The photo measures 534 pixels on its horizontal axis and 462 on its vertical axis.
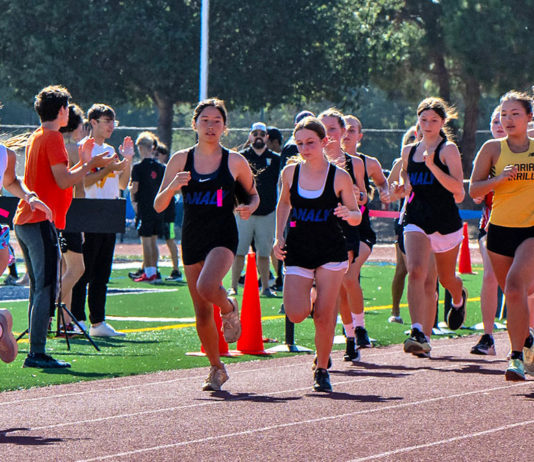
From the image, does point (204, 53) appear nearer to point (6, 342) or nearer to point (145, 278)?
point (145, 278)

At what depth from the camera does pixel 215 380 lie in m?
8.70

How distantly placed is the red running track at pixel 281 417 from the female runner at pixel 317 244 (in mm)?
524

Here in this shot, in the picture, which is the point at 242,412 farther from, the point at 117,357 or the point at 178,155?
the point at 117,357

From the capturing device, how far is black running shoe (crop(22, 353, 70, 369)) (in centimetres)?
955

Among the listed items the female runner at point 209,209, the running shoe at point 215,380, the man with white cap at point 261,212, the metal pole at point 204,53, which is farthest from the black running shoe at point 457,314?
the metal pole at point 204,53

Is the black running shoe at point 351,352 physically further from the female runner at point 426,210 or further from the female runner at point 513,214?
the female runner at point 513,214

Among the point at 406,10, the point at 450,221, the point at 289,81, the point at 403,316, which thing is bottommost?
the point at 403,316

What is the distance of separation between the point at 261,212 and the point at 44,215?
7.16 m

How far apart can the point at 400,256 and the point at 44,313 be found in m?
5.15

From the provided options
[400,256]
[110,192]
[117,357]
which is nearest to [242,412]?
[117,357]

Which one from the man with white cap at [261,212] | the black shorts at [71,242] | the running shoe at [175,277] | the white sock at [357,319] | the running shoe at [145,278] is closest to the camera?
the white sock at [357,319]

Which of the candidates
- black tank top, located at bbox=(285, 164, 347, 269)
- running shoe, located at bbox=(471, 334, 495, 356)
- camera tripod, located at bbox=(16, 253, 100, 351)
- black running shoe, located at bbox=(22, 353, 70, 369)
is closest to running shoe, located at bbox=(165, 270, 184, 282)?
camera tripod, located at bbox=(16, 253, 100, 351)

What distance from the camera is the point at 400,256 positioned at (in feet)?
44.5

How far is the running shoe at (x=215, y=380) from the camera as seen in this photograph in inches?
342
